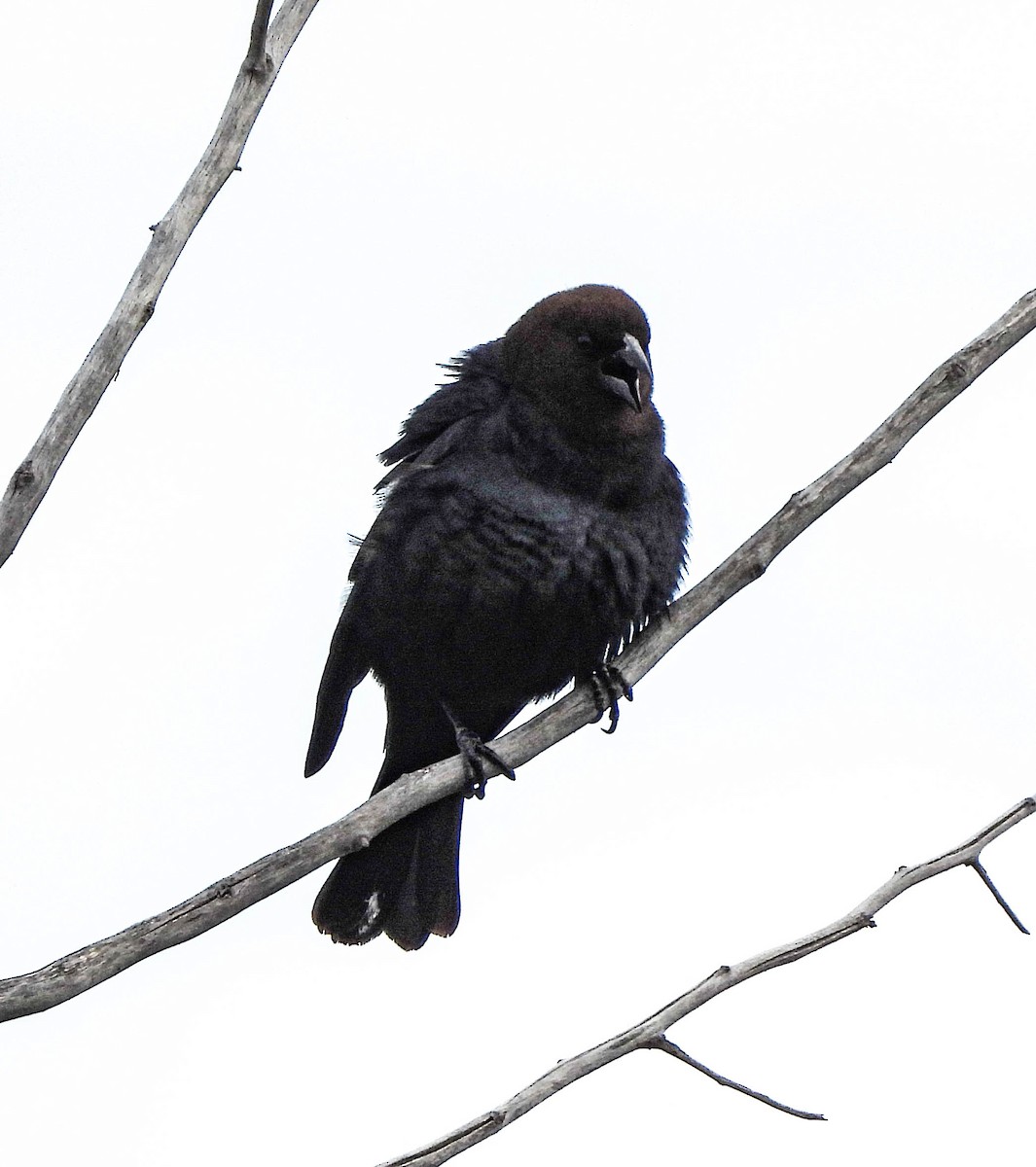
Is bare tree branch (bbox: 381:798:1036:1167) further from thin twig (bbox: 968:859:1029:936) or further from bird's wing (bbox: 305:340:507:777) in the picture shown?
bird's wing (bbox: 305:340:507:777)

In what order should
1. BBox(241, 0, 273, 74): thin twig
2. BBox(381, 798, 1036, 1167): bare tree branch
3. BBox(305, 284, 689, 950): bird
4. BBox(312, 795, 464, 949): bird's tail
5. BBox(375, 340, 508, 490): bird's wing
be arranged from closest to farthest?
BBox(381, 798, 1036, 1167): bare tree branch, BBox(241, 0, 273, 74): thin twig, BBox(305, 284, 689, 950): bird, BBox(375, 340, 508, 490): bird's wing, BBox(312, 795, 464, 949): bird's tail

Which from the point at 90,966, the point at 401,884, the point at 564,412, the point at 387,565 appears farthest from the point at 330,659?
the point at 90,966

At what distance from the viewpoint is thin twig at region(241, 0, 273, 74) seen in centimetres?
285

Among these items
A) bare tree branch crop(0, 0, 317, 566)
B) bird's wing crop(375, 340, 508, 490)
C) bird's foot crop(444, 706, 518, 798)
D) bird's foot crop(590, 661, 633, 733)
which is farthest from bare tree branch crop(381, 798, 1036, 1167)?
bird's wing crop(375, 340, 508, 490)

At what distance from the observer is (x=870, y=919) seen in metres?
2.83

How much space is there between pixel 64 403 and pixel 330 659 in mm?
1738

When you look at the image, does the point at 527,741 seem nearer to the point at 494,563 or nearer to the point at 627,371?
the point at 494,563

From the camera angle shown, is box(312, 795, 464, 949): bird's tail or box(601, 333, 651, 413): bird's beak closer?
box(601, 333, 651, 413): bird's beak

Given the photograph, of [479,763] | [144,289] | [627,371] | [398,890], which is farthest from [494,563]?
[144,289]

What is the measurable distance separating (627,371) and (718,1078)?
2.00 meters

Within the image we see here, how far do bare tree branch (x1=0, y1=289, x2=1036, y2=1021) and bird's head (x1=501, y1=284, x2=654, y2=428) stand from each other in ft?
2.02

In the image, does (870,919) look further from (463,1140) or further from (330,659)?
(330,659)

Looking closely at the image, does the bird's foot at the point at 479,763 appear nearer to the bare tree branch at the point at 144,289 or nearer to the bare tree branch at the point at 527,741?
the bare tree branch at the point at 527,741

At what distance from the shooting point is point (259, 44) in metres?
2.87
